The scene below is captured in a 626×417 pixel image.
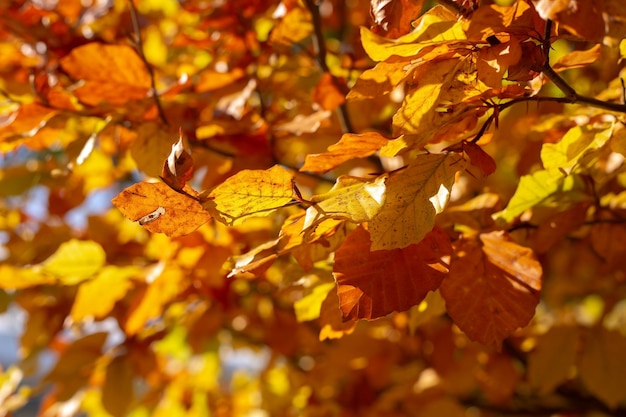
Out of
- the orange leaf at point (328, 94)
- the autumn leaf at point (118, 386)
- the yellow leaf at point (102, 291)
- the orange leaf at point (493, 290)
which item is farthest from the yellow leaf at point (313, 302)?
the autumn leaf at point (118, 386)

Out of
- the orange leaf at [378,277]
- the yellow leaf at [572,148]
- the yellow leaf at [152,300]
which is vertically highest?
the yellow leaf at [572,148]

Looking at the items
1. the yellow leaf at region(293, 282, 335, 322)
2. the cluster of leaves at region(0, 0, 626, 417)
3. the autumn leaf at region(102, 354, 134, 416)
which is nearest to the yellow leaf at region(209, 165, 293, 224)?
the cluster of leaves at region(0, 0, 626, 417)

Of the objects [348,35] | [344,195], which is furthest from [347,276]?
[348,35]

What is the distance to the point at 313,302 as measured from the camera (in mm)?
729

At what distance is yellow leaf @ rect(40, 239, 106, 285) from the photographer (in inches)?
38.5

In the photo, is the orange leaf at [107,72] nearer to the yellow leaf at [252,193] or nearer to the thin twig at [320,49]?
the thin twig at [320,49]

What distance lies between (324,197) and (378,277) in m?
0.08

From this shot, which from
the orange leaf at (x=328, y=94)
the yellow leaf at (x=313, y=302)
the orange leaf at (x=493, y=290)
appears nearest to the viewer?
the orange leaf at (x=493, y=290)

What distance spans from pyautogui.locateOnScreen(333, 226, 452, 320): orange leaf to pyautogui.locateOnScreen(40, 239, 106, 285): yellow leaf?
58cm

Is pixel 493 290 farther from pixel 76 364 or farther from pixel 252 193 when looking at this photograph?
pixel 76 364

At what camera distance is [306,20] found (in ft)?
3.12

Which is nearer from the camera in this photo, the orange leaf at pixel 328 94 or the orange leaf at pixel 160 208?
the orange leaf at pixel 160 208

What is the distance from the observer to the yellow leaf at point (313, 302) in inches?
28.1

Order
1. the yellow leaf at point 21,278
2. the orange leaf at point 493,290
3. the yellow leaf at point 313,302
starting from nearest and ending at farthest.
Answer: the orange leaf at point 493,290, the yellow leaf at point 313,302, the yellow leaf at point 21,278
